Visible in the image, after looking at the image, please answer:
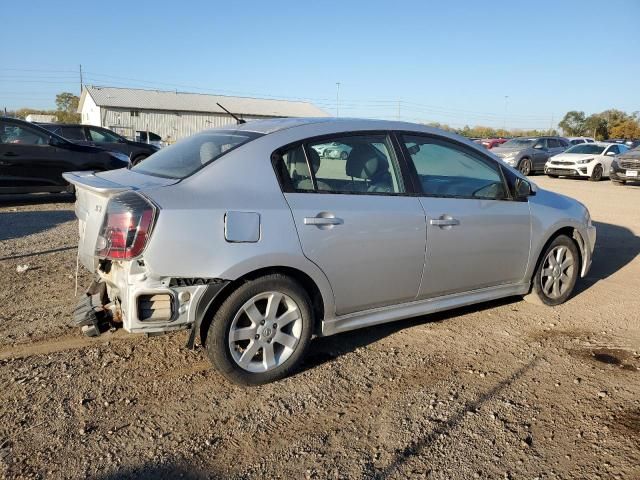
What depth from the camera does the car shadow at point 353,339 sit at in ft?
12.8

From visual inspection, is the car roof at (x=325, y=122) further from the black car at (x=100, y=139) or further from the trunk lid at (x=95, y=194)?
the black car at (x=100, y=139)

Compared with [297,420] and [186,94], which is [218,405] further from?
[186,94]

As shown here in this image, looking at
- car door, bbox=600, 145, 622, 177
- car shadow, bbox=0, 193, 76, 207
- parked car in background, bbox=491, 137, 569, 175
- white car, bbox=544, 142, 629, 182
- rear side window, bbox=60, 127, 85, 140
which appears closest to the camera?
car shadow, bbox=0, 193, 76, 207

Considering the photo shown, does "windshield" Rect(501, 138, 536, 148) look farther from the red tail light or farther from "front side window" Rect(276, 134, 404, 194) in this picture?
the red tail light

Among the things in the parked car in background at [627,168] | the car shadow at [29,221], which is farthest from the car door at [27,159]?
the parked car in background at [627,168]

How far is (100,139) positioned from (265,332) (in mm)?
12870

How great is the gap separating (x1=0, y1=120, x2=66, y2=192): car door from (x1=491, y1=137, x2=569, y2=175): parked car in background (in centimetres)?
1638

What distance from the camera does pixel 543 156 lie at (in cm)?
2250

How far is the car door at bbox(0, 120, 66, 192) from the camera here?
32.7 ft

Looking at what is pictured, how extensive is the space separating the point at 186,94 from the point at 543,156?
49399 mm

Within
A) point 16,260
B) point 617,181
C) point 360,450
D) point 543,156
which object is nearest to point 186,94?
point 543,156

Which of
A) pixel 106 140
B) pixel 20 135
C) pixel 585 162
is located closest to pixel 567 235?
pixel 20 135

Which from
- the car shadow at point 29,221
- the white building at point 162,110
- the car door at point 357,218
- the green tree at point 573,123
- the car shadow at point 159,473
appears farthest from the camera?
the green tree at point 573,123

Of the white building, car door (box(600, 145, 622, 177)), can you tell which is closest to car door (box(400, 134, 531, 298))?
car door (box(600, 145, 622, 177))
